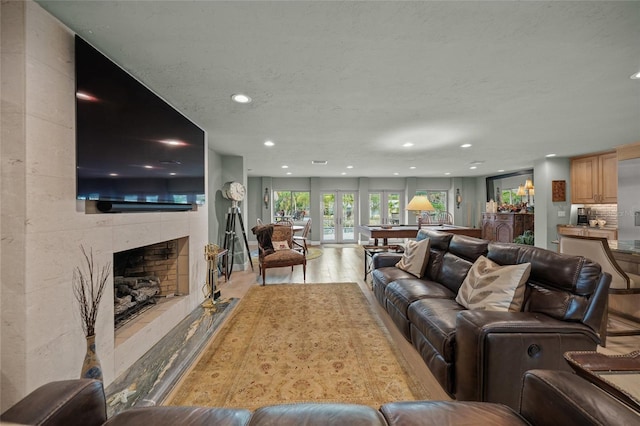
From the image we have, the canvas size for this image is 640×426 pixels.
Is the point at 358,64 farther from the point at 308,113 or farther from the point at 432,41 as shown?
the point at 308,113

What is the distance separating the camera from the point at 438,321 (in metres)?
1.84

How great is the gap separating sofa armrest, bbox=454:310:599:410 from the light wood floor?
369mm

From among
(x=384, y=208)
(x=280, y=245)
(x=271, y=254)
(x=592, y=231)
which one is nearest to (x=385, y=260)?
(x=271, y=254)

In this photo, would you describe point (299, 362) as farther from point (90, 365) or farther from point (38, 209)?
point (38, 209)

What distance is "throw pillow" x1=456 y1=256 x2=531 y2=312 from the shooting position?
1.77 meters

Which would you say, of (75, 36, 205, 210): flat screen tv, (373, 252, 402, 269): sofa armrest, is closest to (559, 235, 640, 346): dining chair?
(373, 252, 402, 269): sofa armrest

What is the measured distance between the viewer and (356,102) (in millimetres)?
2549

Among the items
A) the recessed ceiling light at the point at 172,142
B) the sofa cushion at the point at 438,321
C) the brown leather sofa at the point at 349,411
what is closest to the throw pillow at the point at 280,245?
the recessed ceiling light at the point at 172,142

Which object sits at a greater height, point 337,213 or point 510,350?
point 337,213

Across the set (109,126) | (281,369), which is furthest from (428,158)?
(109,126)

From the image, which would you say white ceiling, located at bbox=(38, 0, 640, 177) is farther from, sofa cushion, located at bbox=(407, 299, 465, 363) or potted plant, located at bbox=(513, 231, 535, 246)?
potted plant, located at bbox=(513, 231, 535, 246)

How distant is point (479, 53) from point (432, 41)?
40 centimetres

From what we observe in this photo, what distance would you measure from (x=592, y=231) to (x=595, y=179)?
1.07 meters

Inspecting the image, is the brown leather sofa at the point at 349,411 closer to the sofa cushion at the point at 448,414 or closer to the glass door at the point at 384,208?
the sofa cushion at the point at 448,414
